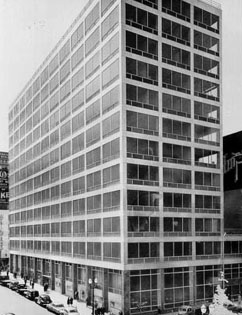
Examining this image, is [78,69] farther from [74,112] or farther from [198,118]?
[198,118]

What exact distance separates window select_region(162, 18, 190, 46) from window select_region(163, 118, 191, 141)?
956 cm

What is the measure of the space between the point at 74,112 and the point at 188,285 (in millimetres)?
26204

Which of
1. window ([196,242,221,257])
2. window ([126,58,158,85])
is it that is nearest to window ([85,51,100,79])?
window ([126,58,158,85])

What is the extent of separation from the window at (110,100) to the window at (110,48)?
154 inches

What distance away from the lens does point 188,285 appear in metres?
50.1

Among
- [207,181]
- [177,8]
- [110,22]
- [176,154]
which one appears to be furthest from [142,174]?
[177,8]

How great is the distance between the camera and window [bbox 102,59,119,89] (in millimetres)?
48469

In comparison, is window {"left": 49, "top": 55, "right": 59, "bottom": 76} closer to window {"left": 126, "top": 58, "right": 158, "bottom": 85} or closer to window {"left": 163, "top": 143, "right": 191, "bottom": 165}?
window {"left": 126, "top": 58, "right": 158, "bottom": 85}

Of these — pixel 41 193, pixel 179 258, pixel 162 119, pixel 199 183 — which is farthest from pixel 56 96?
pixel 179 258

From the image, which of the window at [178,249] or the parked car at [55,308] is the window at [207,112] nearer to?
the window at [178,249]

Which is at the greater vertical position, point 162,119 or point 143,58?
point 143,58

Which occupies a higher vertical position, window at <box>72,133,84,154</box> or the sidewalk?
window at <box>72,133,84,154</box>

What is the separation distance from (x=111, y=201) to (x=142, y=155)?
5.99 metres

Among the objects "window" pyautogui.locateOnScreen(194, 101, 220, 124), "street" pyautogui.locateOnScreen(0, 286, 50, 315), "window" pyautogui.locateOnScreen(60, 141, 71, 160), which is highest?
"window" pyautogui.locateOnScreen(194, 101, 220, 124)
